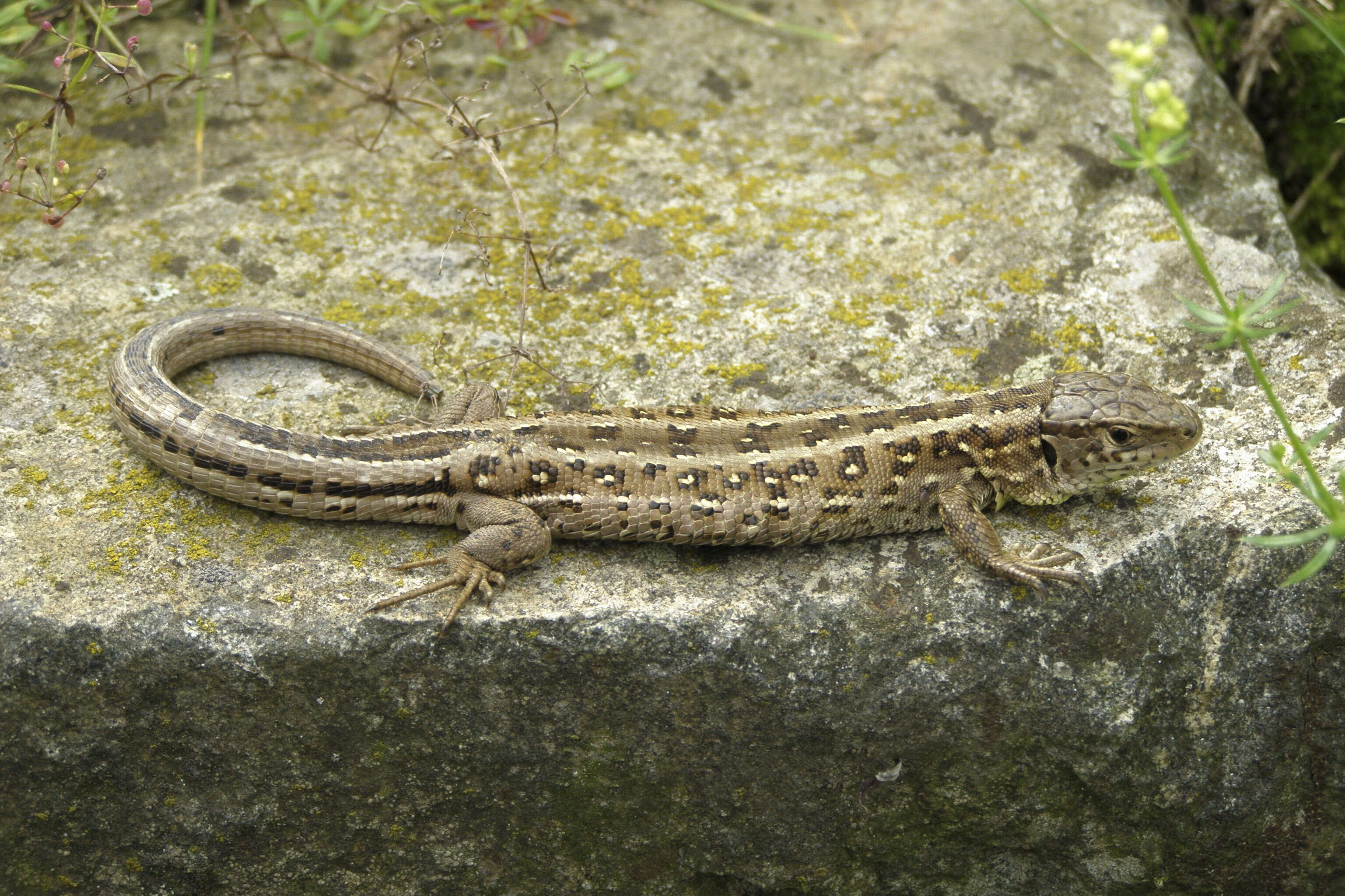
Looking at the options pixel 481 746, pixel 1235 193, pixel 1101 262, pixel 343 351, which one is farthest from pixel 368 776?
pixel 1235 193

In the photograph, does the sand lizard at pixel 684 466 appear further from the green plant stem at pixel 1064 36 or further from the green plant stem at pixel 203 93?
the green plant stem at pixel 1064 36

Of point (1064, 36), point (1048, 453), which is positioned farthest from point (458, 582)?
point (1064, 36)

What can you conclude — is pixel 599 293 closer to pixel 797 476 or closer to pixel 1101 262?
pixel 797 476

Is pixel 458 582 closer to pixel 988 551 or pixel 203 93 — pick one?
pixel 988 551

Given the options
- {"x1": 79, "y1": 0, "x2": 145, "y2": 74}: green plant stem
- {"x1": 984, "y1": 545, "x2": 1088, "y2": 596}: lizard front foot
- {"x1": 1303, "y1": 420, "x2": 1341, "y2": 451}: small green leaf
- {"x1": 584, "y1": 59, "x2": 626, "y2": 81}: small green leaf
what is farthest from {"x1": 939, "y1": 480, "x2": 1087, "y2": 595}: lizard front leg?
{"x1": 79, "y1": 0, "x2": 145, "y2": 74}: green plant stem

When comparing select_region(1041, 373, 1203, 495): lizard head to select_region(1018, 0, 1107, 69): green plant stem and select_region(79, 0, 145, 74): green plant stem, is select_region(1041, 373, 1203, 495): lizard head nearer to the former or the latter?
select_region(1018, 0, 1107, 69): green plant stem
